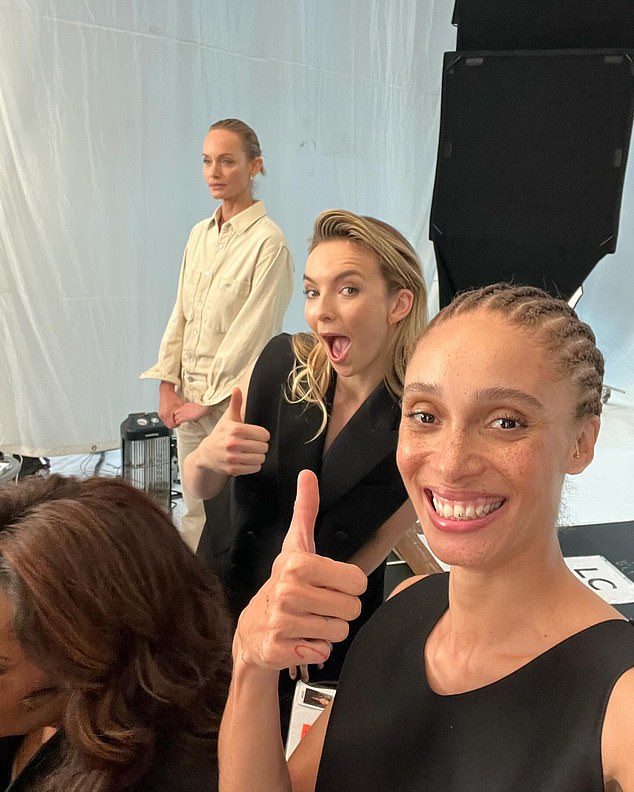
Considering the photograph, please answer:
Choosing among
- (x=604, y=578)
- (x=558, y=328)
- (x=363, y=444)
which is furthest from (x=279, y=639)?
(x=604, y=578)

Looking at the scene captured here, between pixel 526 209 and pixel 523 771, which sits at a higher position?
pixel 526 209

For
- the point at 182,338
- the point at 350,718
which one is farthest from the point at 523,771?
the point at 182,338

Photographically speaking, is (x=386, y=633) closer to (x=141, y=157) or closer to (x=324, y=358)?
(x=324, y=358)

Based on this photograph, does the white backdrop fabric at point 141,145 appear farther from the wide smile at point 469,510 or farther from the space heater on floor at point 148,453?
the wide smile at point 469,510

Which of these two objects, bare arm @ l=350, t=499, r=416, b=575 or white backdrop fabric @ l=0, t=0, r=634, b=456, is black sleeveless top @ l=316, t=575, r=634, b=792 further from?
white backdrop fabric @ l=0, t=0, r=634, b=456

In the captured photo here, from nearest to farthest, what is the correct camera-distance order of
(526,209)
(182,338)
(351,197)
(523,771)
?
(523,771) → (526,209) → (182,338) → (351,197)

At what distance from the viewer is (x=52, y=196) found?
8.79 ft

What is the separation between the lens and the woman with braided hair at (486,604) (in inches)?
22.4

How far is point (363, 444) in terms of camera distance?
1159 mm

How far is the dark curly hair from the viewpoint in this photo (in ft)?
2.46

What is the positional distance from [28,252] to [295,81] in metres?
1.17

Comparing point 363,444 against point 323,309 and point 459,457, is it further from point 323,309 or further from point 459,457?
point 459,457

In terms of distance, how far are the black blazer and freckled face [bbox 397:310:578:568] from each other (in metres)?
0.53

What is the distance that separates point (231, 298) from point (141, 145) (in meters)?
0.97
